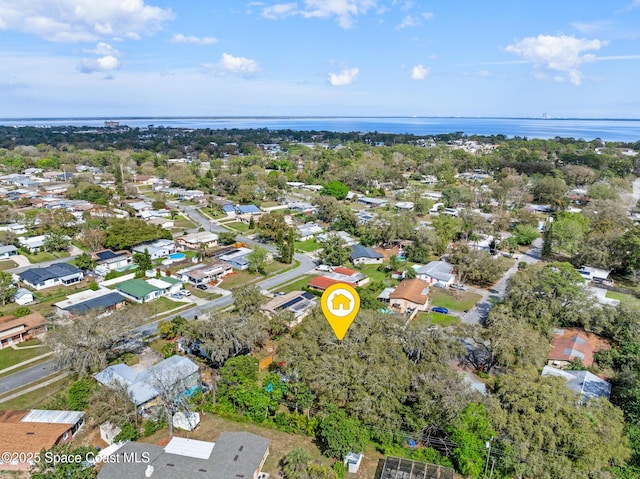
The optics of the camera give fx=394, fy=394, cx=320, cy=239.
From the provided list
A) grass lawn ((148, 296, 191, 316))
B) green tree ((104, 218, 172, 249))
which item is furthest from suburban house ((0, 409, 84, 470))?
green tree ((104, 218, 172, 249))

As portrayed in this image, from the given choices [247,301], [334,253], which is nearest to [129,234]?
[334,253]

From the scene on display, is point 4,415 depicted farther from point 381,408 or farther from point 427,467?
point 427,467

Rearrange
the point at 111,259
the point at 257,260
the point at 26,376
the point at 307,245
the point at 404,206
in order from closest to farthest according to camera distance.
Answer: the point at 26,376, the point at 257,260, the point at 111,259, the point at 307,245, the point at 404,206

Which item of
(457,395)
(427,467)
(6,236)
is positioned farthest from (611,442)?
(6,236)

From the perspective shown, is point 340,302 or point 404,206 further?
point 404,206

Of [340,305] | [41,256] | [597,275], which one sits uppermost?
[340,305]

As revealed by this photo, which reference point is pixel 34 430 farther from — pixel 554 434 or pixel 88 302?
pixel 554 434

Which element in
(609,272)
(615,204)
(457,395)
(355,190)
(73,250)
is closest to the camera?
(457,395)
